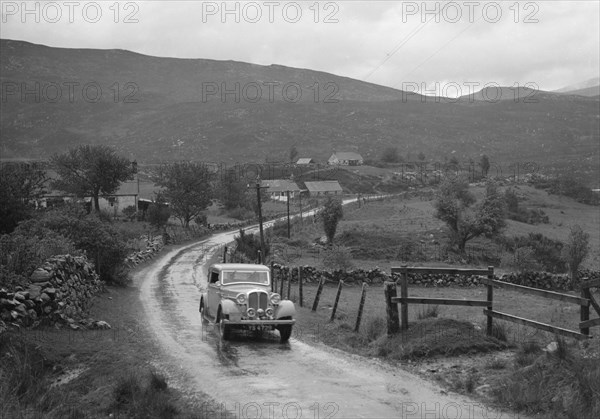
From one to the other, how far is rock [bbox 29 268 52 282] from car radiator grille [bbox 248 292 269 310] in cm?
585

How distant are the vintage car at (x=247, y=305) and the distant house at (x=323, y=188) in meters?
97.6

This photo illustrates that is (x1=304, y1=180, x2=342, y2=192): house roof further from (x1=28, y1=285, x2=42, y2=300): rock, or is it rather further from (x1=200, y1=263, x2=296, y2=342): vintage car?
(x1=28, y1=285, x2=42, y2=300): rock

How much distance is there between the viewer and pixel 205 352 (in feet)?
47.6

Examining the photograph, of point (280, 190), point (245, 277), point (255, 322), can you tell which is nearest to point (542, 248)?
point (245, 277)

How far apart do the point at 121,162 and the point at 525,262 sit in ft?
176

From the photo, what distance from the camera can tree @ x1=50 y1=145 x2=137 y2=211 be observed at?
75.9 meters

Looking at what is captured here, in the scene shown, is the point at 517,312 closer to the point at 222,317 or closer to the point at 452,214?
the point at 222,317

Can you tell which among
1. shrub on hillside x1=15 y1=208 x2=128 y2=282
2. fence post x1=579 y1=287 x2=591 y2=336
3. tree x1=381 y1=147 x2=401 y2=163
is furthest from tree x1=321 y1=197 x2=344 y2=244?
tree x1=381 y1=147 x2=401 y2=163

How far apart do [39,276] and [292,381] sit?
354 inches

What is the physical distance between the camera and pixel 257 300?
16359 millimetres

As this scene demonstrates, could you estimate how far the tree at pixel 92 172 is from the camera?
75.9m

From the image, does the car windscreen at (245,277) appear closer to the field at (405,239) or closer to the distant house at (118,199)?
the field at (405,239)

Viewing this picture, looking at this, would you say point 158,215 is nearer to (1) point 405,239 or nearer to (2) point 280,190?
(1) point 405,239

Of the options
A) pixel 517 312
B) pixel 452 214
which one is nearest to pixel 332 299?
pixel 517 312
